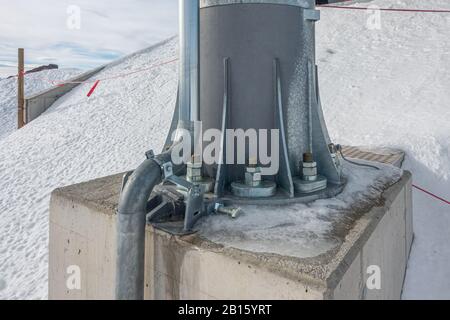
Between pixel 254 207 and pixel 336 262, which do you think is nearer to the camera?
pixel 336 262

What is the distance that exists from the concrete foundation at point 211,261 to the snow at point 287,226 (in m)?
0.06

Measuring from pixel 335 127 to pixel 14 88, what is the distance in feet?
43.7

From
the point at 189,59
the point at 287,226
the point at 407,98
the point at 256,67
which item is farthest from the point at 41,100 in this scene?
the point at 287,226

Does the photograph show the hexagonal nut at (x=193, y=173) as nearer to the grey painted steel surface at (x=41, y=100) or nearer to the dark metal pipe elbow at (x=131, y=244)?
the dark metal pipe elbow at (x=131, y=244)

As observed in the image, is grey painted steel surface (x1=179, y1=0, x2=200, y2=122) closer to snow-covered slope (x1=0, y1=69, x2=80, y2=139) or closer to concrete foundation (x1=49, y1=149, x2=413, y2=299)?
concrete foundation (x1=49, y1=149, x2=413, y2=299)

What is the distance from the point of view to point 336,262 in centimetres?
132

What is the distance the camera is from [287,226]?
1.63m

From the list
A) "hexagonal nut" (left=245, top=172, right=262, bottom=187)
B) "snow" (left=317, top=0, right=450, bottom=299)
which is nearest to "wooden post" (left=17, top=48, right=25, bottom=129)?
"snow" (left=317, top=0, right=450, bottom=299)

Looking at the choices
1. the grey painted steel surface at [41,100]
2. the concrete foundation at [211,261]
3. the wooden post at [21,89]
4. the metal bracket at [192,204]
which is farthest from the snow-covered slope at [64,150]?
the metal bracket at [192,204]

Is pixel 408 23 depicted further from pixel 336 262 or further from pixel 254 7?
pixel 336 262

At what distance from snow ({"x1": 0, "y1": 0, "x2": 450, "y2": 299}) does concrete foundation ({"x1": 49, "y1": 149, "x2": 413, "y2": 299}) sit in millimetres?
191

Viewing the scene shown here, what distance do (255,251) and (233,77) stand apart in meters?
1.01

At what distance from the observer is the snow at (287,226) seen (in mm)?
1455
